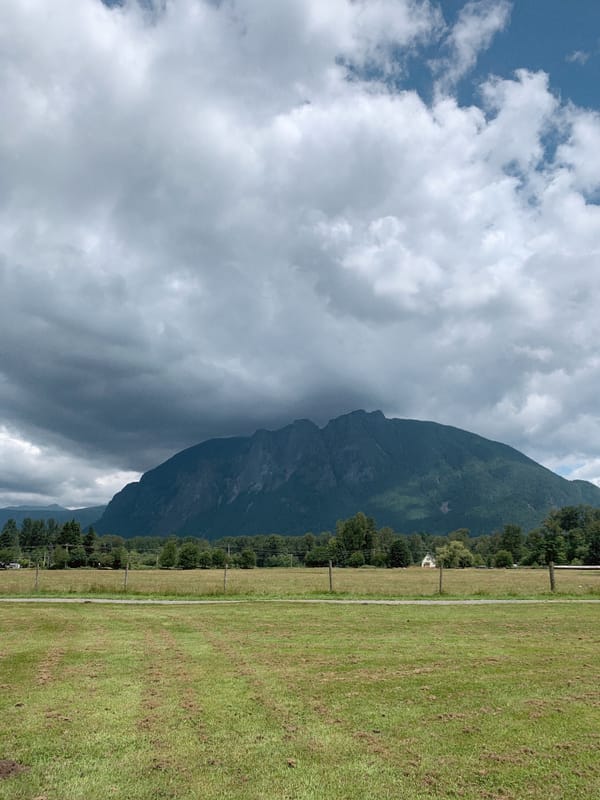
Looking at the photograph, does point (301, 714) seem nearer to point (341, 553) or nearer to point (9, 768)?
point (9, 768)

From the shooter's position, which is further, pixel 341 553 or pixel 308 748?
pixel 341 553

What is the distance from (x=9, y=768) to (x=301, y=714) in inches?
189

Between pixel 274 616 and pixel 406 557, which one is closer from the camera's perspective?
pixel 274 616

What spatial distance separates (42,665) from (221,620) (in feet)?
33.7

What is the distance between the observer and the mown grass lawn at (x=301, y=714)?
7.14 metres

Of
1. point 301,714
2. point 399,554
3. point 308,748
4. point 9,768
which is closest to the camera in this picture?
point 9,768

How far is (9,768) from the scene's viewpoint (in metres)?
7.49

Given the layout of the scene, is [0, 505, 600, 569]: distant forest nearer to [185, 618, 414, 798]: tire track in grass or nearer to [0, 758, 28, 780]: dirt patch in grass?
[185, 618, 414, 798]: tire track in grass

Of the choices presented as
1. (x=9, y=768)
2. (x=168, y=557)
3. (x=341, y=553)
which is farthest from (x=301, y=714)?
(x=341, y=553)

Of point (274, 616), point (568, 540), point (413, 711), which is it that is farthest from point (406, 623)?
point (568, 540)

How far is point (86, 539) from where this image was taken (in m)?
163

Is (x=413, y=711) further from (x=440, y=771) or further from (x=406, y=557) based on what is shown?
(x=406, y=557)

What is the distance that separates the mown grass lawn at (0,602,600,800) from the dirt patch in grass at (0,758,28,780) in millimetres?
78

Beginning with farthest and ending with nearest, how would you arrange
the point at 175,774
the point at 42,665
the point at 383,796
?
the point at 42,665, the point at 175,774, the point at 383,796
